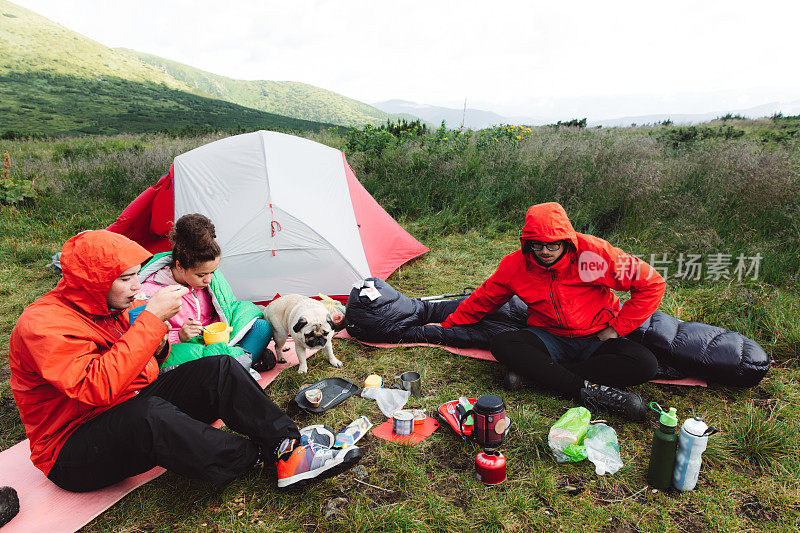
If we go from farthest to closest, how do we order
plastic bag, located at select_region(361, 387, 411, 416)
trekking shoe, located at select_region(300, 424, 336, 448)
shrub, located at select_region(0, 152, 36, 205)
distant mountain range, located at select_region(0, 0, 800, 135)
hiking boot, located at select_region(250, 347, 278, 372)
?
distant mountain range, located at select_region(0, 0, 800, 135)
shrub, located at select_region(0, 152, 36, 205)
hiking boot, located at select_region(250, 347, 278, 372)
plastic bag, located at select_region(361, 387, 411, 416)
trekking shoe, located at select_region(300, 424, 336, 448)

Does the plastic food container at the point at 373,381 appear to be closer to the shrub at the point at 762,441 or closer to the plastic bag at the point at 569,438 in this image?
the plastic bag at the point at 569,438

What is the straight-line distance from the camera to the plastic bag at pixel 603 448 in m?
2.19

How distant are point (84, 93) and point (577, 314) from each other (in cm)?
7788

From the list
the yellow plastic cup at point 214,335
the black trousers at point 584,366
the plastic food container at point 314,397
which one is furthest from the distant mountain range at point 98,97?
the black trousers at point 584,366

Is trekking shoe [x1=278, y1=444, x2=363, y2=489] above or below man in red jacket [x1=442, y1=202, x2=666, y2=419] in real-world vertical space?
below

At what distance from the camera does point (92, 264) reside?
1702mm

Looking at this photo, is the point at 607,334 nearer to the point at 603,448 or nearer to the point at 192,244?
the point at 603,448

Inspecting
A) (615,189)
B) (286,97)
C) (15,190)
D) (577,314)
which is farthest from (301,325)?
(286,97)

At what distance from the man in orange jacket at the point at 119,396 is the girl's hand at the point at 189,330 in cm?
43

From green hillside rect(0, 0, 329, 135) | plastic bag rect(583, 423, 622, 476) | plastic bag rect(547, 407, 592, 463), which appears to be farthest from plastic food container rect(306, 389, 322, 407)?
green hillside rect(0, 0, 329, 135)

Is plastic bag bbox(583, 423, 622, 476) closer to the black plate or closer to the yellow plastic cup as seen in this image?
Answer: the black plate

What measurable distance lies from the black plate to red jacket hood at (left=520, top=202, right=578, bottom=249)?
5.10 ft

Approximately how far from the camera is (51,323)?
1.66m

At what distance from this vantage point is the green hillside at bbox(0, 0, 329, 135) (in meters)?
45.6
